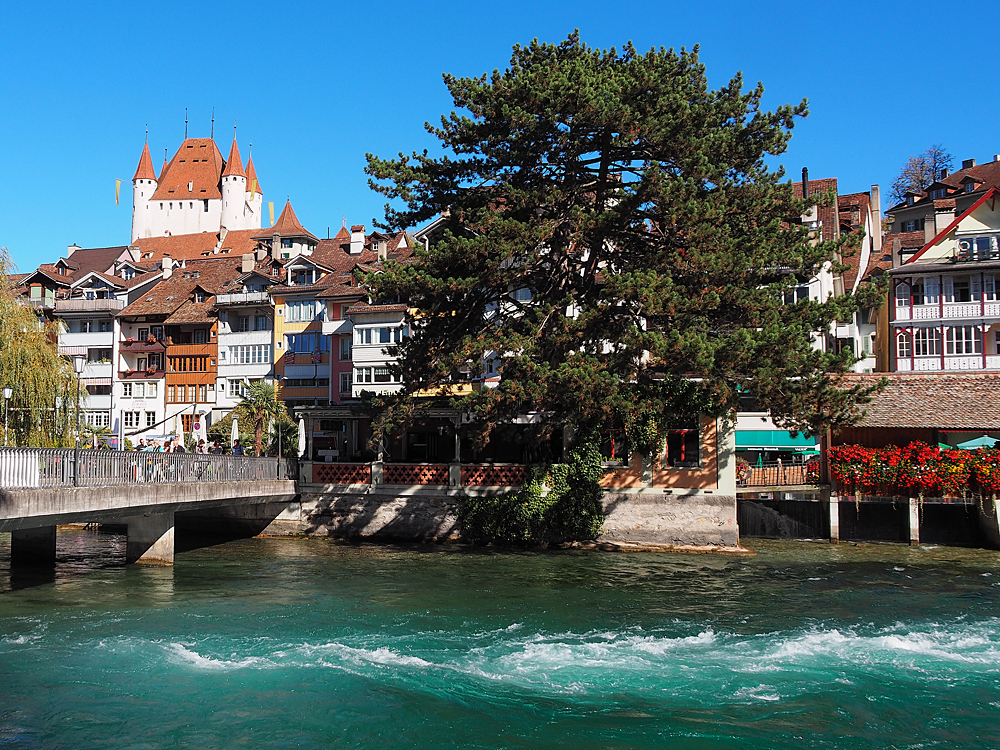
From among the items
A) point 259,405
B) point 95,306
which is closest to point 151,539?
point 259,405

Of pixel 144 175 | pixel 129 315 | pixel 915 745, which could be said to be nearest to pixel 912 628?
pixel 915 745

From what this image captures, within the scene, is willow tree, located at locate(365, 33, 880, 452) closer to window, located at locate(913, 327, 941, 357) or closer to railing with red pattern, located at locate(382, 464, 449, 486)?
railing with red pattern, located at locate(382, 464, 449, 486)

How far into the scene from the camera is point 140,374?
226ft

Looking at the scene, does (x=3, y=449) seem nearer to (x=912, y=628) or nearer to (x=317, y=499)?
(x=317, y=499)

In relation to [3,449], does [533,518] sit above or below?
below

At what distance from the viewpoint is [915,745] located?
1310 centimetres

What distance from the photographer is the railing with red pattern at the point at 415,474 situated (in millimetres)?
34872

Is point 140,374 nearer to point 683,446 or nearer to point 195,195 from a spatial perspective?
point 683,446

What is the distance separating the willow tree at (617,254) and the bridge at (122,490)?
222 inches

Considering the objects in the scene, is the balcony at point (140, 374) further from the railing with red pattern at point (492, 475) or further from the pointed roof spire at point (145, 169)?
the pointed roof spire at point (145, 169)

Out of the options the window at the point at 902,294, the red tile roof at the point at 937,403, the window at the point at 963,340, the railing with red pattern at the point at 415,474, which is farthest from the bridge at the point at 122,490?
the window at the point at 963,340

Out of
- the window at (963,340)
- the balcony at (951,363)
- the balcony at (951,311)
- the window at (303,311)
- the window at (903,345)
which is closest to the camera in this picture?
the balcony at (951,363)

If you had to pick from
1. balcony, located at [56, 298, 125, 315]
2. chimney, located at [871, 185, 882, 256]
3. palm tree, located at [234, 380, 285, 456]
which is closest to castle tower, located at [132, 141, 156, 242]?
balcony, located at [56, 298, 125, 315]

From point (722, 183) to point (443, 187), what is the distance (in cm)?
922
